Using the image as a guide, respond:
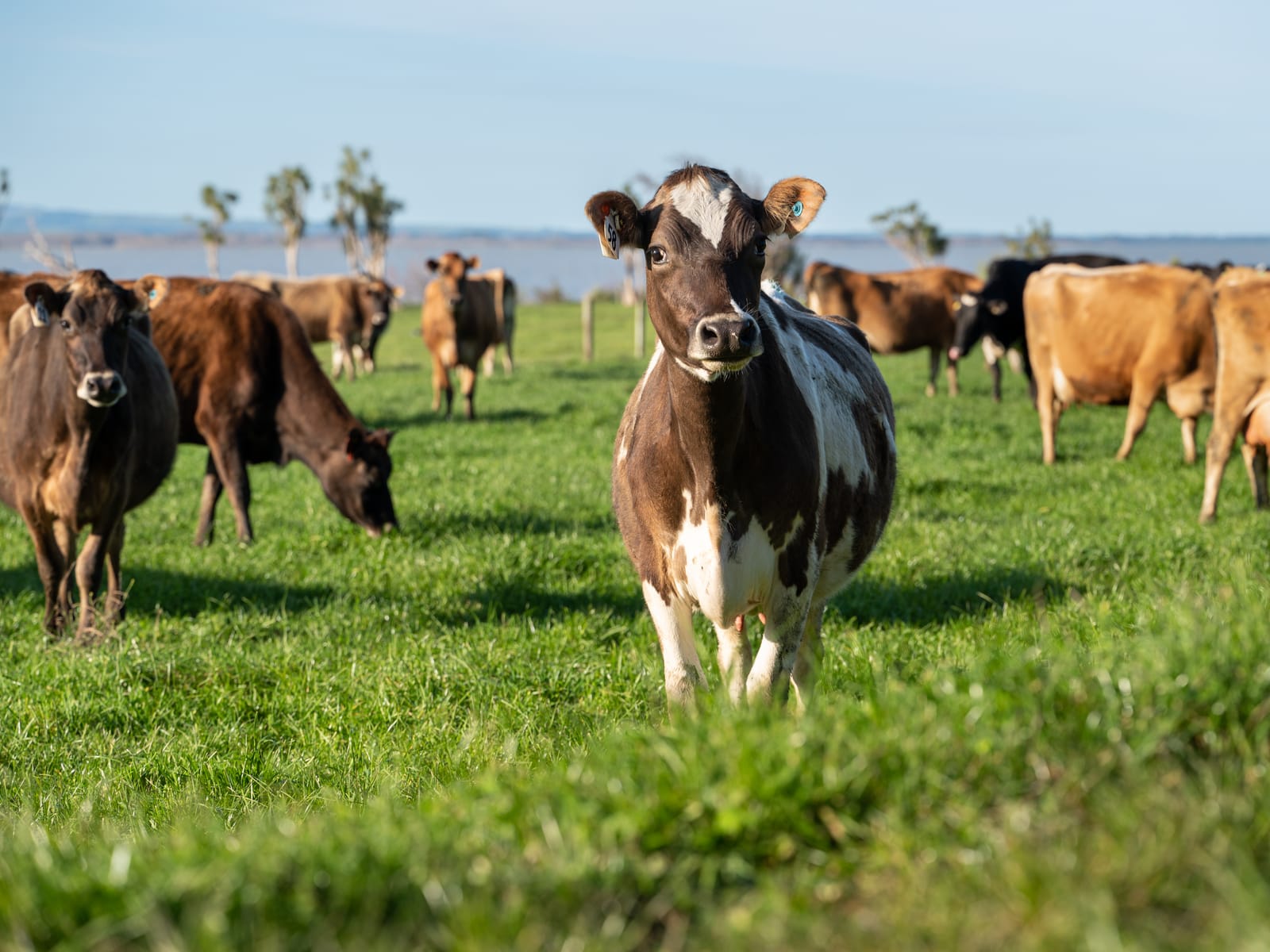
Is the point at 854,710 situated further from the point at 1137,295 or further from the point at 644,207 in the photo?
the point at 1137,295

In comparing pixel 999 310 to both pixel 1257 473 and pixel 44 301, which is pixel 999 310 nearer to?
pixel 1257 473

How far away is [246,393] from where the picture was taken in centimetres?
1095

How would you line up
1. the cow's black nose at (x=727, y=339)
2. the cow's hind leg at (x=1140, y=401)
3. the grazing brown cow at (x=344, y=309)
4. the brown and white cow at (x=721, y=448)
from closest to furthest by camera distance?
the cow's black nose at (x=727, y=339)
the brown and white cow at (x=721, y=448)
the cow's hind leg at (x=1140, y=401)
the grazing brown cow at (x=344, y=309)

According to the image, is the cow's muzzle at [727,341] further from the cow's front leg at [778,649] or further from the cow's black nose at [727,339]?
the cow's front leg at [778,649]

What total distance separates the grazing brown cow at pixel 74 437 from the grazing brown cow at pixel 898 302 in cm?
1816

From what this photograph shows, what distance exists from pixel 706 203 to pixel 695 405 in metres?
0.74

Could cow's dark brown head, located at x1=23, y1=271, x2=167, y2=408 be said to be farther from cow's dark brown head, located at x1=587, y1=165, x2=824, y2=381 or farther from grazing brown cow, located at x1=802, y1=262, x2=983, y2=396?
grazing brown cow, located at x1=802, y1=262, x2=983, y2=396

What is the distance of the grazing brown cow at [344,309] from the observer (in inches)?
1173

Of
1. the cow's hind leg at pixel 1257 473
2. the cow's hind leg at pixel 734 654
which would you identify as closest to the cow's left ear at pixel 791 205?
the cow's hind leg at pixel 734 654

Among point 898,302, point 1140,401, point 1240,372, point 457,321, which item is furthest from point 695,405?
point 898,302

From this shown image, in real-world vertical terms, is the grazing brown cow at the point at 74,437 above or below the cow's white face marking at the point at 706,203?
below

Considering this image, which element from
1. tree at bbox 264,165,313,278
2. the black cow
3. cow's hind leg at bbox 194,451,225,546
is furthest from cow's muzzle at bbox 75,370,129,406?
tree at bbox 264,165,313,278

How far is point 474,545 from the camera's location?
8969mm

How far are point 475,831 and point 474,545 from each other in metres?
6.33
